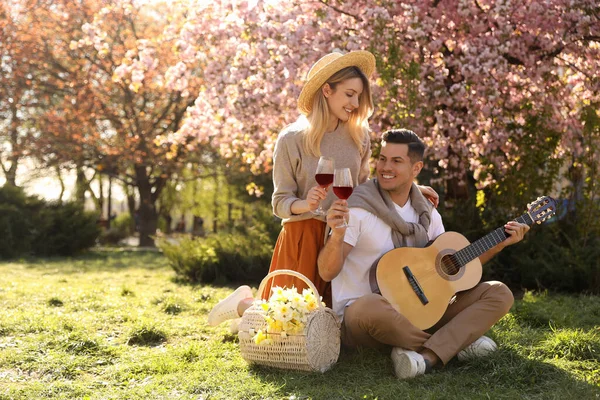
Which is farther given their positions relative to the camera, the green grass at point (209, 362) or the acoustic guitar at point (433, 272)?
the acoustic guitar at point (433, 272)

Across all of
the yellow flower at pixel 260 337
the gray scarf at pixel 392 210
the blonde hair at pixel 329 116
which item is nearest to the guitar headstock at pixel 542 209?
the gray scarf at pixel 392 210

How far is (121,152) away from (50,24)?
379 cm

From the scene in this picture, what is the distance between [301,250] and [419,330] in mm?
902

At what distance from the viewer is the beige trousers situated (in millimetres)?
3998

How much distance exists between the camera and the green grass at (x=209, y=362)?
3.65 meters

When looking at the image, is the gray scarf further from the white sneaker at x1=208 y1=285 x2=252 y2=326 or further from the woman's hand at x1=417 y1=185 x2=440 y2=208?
the white sneaker at x1=208 y1=285 x2=252 y2=326

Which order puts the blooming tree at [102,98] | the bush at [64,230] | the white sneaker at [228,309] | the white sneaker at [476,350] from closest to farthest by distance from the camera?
the white sneaker at [476,350], the white sneaker at [228,309], the bush at [64,230], the blooming tree at [102,98]

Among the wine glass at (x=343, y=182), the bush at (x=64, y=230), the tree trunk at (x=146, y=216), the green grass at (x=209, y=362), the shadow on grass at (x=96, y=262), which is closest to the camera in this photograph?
the wine glass at (x=343, y=182)

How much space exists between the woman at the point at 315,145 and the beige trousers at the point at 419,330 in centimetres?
45

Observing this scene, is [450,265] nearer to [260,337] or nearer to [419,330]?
[419,330]

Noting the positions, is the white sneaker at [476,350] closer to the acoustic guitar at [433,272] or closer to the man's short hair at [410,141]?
the acoustic guitar at [433,272]

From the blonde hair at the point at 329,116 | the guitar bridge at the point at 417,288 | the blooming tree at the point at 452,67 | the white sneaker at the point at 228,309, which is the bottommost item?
the white sneaker at the point at 228,309

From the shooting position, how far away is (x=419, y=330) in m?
4.05

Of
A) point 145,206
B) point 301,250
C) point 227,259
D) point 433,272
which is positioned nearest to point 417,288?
point 433,272
